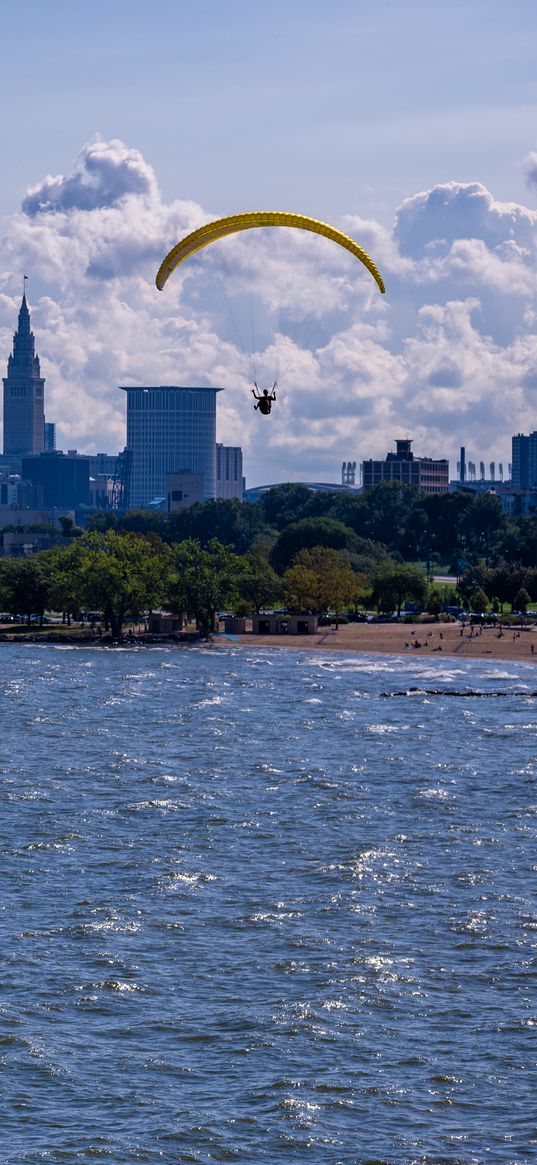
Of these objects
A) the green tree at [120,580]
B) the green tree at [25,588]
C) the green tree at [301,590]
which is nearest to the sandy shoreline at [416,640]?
the green tree at [301,590]

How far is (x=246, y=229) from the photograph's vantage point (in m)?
71.8

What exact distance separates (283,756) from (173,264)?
23205 millimetres

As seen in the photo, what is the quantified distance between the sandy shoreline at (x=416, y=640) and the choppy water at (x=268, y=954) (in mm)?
64735

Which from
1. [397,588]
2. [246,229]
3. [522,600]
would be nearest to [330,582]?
[397,588]

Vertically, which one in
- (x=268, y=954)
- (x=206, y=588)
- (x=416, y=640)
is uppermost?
(x=206, y=588)

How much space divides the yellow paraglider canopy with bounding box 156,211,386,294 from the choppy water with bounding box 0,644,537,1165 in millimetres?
21606

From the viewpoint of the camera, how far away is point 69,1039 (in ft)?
120

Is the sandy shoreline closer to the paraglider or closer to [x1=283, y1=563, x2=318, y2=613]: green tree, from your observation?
[x1=283, y1=563, x2=318, y2=613]: green tree

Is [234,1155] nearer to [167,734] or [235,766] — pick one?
[235,766]

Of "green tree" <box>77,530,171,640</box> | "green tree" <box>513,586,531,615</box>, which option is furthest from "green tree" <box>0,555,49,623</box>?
"green tree" <box>513,586,531,615</box>

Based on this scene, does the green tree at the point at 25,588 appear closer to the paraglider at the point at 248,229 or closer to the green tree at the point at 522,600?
the green tree at the point at 522,600

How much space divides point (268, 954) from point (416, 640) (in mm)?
113183

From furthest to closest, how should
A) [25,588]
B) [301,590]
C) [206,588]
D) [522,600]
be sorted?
[522,600] < [25,588] < [301,590] < [206,588]

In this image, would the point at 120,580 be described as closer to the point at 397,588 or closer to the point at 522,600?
the point at 397,588
